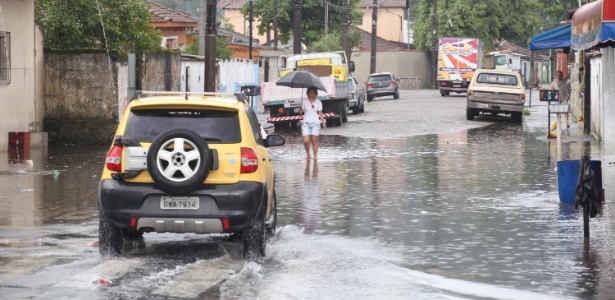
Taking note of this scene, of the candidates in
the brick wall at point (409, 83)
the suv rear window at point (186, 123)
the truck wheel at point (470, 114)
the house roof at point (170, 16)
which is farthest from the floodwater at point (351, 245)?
the brick wall at point (409, 83)

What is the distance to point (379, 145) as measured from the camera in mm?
28359

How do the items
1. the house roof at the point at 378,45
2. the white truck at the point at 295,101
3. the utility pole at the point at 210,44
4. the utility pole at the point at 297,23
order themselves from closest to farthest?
the utility pole at the point at 210,44 → the white truck at the point at 295,101 → the utility pole at the point at 297,23 → the house roof at the point at 378,45

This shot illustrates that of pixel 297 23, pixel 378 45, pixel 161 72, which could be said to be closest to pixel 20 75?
pixel 161 72

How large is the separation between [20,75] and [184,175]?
16320 mm

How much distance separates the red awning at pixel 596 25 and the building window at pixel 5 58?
12.8 meters

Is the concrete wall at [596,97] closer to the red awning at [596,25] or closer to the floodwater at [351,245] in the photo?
the floodwater at [351,245]

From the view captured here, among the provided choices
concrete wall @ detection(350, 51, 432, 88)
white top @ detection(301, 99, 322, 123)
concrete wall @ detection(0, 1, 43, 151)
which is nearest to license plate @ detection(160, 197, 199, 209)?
white top @ detection(301, 99, 322, 123)

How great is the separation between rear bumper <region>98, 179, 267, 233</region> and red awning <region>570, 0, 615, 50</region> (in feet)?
18.9

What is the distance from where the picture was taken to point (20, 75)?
84.8 feet

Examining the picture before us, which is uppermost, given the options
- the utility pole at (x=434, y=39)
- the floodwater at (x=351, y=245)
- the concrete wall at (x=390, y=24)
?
the concrete wall at (x=390, y=24)

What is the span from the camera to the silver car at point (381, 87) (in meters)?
63.9

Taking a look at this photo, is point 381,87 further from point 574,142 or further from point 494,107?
point 574,142

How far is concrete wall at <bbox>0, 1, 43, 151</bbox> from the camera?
25078mm

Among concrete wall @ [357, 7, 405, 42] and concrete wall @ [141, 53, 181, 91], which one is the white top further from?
concrete wall @ [357, 7, 405, 42]
